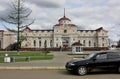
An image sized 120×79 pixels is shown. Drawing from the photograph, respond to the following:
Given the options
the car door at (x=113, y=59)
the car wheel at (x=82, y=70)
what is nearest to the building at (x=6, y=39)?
the car door at (x=113, y=59)

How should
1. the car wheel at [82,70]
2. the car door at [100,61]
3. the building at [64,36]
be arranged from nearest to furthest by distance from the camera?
the car wheel at [82,70]
the car door at [100,61]
the building at [64,36]

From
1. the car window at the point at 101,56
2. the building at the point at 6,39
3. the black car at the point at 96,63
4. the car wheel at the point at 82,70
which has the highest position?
the building at the point at 6,39

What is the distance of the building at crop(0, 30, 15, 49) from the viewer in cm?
13888

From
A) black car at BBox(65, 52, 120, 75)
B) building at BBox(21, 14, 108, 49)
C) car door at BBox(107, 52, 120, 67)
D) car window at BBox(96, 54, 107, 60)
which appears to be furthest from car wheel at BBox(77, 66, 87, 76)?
building at BBox(21, 14, 108, 49)

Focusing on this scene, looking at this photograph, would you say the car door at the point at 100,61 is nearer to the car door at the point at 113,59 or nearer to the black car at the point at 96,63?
the black car at the point at 96,63

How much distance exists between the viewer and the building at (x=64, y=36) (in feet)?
467

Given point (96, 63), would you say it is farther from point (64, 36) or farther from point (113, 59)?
point (64, 36)

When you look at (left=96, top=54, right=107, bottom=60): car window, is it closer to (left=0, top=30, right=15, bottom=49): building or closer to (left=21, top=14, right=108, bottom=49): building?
(left=21, top=14, right=108, bottom=49): building

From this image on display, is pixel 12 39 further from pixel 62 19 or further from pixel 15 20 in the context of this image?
pixel 15 20

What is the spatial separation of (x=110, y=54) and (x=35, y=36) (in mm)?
130252

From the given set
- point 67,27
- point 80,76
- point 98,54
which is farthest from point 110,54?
point 67,27

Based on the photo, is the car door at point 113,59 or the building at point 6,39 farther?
the building at point 6,39

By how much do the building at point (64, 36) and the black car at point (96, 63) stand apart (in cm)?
12311

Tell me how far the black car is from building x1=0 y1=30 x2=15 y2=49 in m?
124
